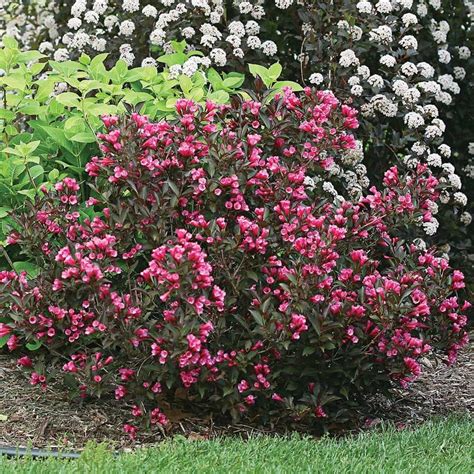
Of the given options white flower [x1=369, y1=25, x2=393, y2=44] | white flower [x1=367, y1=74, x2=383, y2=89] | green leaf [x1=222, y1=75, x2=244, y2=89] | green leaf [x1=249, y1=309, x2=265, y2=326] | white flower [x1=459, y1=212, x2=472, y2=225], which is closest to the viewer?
green leaf [x1=249, y1=309, x2=265, y2=326]

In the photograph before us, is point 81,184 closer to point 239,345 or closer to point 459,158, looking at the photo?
point 239,345

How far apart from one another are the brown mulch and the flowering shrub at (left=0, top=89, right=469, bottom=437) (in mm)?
88

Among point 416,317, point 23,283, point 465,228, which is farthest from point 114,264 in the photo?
point 465,228

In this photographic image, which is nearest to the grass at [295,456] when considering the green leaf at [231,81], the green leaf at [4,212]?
the green leaf at [4,212]

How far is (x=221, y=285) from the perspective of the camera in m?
4.46

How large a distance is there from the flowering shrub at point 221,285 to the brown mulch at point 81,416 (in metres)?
0.09

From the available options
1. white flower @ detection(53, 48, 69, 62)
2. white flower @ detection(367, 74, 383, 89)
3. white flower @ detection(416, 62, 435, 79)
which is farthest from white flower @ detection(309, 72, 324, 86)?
white flower @ detection(53, 48, 69, 62)

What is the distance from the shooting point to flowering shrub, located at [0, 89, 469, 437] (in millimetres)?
4254

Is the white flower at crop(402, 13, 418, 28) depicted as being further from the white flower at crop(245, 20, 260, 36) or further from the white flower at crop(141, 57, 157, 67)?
the white flower at crop(141, 57, 157, 67)

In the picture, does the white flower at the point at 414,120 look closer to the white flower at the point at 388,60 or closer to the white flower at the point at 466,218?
the white flower at the point at 388,60

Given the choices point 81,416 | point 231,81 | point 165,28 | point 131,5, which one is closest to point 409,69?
point 231,81

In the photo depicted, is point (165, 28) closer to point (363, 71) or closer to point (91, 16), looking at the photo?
point (91, 16)

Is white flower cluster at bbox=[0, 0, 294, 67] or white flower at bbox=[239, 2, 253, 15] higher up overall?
white flower at bbox=[239, 2, 253, 15]

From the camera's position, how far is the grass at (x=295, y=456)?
3352mm
